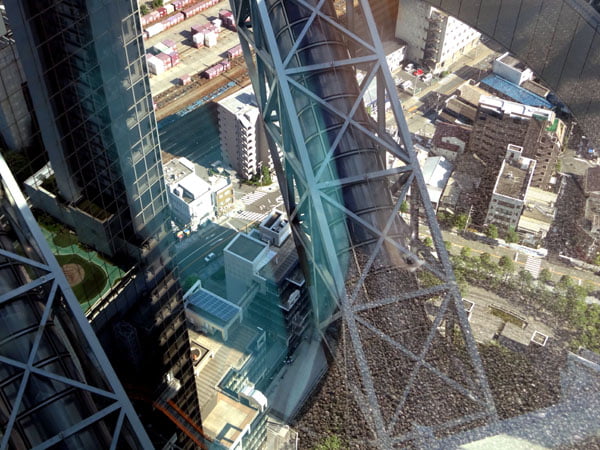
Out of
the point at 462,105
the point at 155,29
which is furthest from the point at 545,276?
the point at 155,29

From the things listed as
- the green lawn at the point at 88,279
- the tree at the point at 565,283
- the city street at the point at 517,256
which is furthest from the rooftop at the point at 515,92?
the green lawn at the point at 88,279

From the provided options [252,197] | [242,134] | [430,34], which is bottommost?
[252,197]

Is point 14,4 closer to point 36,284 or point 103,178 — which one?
point 103,178

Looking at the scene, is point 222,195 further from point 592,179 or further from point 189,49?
point 592,179

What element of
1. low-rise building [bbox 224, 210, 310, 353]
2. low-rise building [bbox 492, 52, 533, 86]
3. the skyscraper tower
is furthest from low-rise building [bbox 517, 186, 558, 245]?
the skyscraper tower

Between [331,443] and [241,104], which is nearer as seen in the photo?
[331,443]

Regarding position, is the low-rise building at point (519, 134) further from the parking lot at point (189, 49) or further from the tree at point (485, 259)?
the parking lot at point (189, 49)

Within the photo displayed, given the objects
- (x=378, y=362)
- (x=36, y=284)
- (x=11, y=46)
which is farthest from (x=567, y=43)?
(x=36, y=284)
